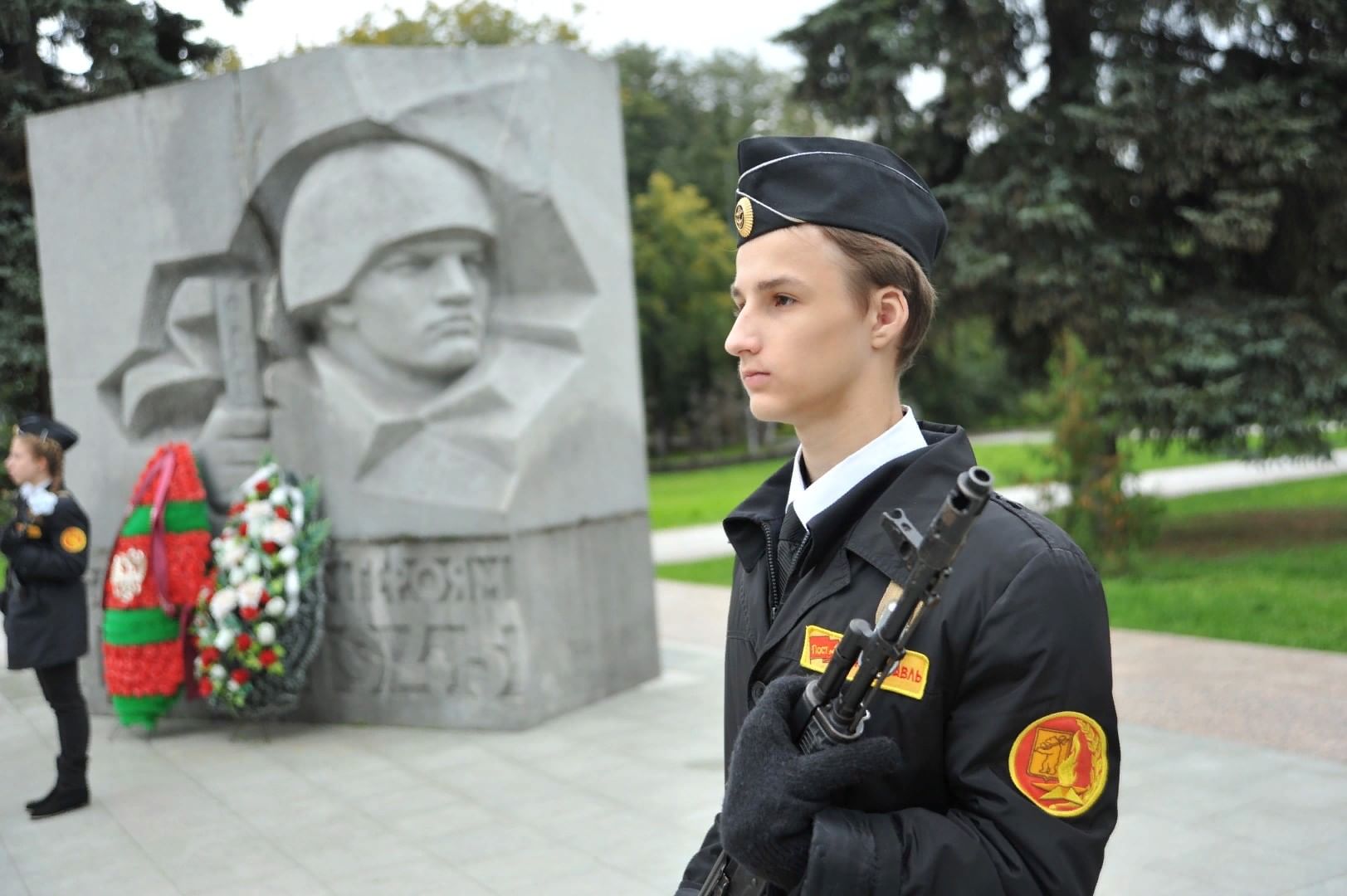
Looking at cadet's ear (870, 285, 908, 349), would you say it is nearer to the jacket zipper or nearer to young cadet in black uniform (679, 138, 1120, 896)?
young cadet in black uniform (679, 138, 1120, 896)

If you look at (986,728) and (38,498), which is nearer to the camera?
(986,728)

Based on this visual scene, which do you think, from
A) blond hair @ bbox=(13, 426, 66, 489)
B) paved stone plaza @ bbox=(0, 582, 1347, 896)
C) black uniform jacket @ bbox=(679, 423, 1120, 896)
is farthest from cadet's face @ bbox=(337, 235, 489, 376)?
black uniform jacket @ bbox=(679, 423, 1120, 896)

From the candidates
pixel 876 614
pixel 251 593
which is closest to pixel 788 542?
pixel 876 614

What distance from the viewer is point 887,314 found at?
66.9 inches

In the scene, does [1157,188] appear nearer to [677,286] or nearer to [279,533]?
[279,533]

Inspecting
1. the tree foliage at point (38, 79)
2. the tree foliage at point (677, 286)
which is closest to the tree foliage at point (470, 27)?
the tree foliage at point (677, 286)

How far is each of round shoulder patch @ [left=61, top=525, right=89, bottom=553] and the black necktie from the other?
4978 millimetres

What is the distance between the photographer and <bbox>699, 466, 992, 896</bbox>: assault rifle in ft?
4.35

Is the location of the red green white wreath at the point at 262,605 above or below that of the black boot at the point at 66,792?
above

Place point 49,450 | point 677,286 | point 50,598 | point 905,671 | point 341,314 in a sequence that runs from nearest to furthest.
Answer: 1. point 905,671
2. point 50,598
3. point 49,450
4. point 341,314
5. point 677,286

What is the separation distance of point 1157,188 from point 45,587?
1136cm

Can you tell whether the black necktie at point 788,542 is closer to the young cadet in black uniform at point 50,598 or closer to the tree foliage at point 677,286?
the young cadet in black uniform at point 50,598

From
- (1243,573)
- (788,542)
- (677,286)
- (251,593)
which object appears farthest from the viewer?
(677,286)

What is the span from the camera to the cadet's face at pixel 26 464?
5.85 metres
